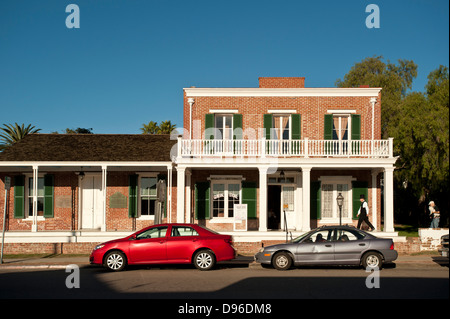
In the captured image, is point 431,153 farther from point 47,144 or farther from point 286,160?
point 47,144

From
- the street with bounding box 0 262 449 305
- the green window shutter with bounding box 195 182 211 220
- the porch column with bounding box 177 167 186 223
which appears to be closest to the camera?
the street with bounding box 0 262 449 305

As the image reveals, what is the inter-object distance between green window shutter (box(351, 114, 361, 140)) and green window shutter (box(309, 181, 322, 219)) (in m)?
2.70

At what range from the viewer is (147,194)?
2347 cm

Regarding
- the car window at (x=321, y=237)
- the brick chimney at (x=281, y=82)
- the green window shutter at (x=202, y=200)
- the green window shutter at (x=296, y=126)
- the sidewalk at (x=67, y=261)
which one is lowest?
the sidewalk at (x=67, y=261)

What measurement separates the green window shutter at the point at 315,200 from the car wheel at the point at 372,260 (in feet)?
26.4

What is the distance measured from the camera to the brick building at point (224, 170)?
21719mm

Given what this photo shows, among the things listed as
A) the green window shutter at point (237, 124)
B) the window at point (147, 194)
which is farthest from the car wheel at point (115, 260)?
the green window shutter at point (237, 124)

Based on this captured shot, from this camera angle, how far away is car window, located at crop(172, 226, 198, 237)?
14.7 m

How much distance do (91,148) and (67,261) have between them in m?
7.38

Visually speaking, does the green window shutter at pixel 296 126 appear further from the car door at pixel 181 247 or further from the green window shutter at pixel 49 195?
the green window shutter at pixel 49 195

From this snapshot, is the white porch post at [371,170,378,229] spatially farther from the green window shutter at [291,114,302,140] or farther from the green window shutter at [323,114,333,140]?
the green window shutter at [291,114,302,140]

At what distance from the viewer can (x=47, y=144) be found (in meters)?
23.5

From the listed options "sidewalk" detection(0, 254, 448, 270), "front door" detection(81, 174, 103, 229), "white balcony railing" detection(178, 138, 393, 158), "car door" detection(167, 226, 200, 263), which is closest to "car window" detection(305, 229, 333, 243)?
"sidewalk" detection(0, 254, 448, 270)
